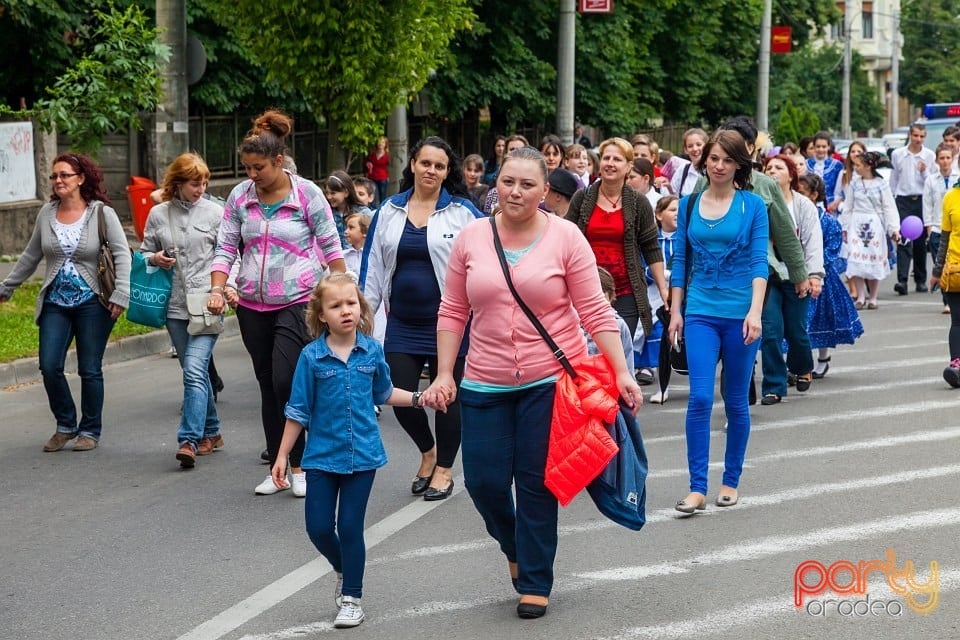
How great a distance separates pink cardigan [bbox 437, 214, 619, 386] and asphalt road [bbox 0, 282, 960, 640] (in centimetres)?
93

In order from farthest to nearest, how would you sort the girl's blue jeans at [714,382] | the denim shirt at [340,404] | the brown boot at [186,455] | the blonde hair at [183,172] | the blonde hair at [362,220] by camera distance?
1. the blonde hair at [362,220]
2. the blonde hair at [183,172]
3. the brown boot at [186,455]
4. the girl's blue jeans at [714,382]
5. the denim shirt at [340,404]

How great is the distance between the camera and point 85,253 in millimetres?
9266

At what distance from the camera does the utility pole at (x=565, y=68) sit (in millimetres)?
26172

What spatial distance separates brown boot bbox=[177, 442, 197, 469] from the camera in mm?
8727

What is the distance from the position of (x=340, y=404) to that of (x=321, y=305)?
40 centimetres

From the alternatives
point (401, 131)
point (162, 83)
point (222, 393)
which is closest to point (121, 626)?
point (222, 393)

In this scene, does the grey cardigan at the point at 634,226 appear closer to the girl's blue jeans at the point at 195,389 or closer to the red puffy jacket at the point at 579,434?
the girl's blue jeans at the point at 195,389

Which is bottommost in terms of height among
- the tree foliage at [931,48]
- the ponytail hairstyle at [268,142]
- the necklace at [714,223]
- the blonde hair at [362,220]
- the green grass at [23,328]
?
the green grass at [23,328]

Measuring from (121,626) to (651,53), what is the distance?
33.3 m

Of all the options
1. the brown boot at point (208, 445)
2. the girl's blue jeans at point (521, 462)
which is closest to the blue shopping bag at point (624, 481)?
the girl's blue jeans at point (521, 462)

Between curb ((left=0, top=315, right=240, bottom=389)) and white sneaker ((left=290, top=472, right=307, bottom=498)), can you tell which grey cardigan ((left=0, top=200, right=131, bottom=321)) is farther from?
curb ((left=0, top=315, right=240, bottom=389))

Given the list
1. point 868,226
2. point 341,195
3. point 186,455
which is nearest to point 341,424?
point 186,455

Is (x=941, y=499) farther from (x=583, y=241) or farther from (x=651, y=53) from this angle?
(x=651, y=53)

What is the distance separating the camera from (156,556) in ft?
22.5
